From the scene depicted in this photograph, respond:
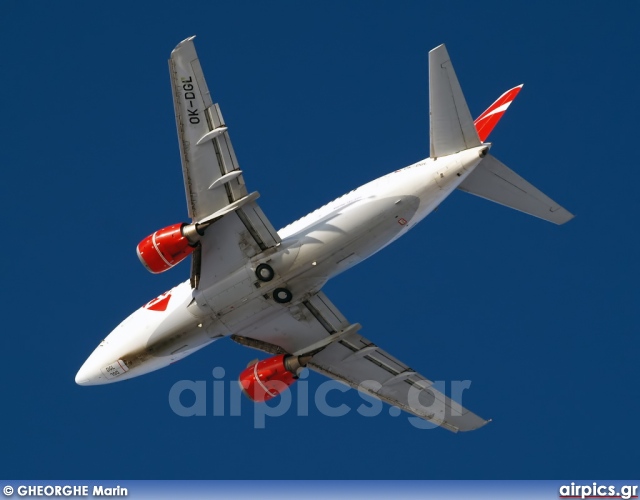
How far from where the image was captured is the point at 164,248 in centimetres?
4731

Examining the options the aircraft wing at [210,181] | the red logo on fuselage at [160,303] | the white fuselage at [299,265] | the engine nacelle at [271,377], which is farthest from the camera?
the engine nacelle at [271,377]

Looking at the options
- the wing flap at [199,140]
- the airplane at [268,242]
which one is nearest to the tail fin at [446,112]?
the airplane at [268,242]

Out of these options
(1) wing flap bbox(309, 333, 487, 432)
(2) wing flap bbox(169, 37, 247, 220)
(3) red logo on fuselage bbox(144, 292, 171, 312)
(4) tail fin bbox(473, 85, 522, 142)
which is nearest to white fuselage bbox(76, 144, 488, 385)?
(3) red logo on fuselage bbox(144, 292, 171, 312)

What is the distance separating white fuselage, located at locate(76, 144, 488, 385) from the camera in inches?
1821

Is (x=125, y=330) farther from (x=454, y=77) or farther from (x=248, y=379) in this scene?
(x=454, y=77)

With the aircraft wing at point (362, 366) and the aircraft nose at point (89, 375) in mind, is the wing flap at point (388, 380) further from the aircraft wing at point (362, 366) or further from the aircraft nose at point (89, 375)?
the aircraft nose at point (89, 375)

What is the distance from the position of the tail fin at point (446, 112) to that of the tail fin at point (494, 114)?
8.66 feet

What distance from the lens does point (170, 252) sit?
47.4m

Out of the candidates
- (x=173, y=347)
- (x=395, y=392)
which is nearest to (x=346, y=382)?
(x=395, y=392)

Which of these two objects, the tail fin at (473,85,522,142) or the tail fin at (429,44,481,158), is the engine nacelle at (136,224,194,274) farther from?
the tail fin at (473,85,522,142)

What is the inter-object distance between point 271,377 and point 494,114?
1498 cm

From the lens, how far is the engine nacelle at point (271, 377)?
174 ft

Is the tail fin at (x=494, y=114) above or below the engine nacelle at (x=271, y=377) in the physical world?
above

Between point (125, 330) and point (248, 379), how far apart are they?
19.7ft
